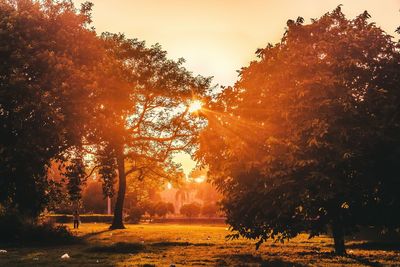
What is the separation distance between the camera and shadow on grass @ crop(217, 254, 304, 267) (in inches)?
602

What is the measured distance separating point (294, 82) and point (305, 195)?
15.3 ft

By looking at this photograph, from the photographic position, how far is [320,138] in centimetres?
1617

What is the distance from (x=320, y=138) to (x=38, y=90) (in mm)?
15700

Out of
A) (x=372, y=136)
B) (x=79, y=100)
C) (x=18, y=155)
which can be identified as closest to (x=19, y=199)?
(x=18, y=155)

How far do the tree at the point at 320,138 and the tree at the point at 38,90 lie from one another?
10.5 metres

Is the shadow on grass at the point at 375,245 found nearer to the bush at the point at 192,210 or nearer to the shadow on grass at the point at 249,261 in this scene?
the shadow on grass at the point at 249,261

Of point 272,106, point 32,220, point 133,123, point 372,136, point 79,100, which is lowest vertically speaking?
point 32,220

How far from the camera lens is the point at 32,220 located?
26.6 metres

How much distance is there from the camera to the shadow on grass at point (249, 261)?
15.3m

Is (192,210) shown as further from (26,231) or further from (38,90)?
(38,90)

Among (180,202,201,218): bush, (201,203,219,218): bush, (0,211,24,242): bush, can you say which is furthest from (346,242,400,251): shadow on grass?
(201,203,219,218): bush

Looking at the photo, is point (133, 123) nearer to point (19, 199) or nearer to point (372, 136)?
point (19, 199)

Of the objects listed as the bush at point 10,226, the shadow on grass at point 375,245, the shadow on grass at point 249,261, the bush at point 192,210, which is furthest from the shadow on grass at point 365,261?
the bush at point 192,210

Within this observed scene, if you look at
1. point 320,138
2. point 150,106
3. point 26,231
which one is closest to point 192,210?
point 150,106
